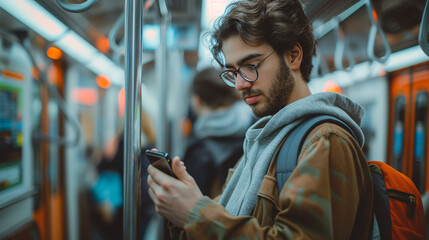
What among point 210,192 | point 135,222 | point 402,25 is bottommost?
point 210,192

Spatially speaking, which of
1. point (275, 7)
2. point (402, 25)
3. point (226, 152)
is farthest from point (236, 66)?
point (402, 25)

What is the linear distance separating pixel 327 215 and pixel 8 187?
1891 millimetres

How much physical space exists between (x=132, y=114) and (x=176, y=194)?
0.26 m

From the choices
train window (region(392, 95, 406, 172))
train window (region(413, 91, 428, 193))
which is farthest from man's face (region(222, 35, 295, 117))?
train window (region(392, 95, 406, 172))

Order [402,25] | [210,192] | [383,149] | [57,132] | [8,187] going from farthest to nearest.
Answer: [383,149] < [57,132] < [402,25] < [210,192] < [8,187]

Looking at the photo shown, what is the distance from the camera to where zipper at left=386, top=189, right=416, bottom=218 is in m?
0.70

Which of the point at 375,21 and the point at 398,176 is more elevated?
the point at 375,21

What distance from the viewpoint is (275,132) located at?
2.75ft

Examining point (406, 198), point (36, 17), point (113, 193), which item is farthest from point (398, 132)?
point (36, 17)

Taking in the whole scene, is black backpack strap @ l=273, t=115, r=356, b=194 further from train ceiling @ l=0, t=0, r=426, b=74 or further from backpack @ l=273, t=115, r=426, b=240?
train ceiling @ l=0, t=0, r=426, b=74

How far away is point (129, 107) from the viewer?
0.71 metres

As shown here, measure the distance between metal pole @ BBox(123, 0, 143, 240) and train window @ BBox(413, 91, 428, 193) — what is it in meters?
2.48

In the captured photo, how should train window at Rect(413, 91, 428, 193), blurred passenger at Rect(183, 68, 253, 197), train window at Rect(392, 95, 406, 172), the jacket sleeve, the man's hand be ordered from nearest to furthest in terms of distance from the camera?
the jacket sleeve → the man's hand → blurred passenger at Rect(183, 68, 253, 197) → train window at Rect(413, 91, 428, 193) → train window at Rect(392, 95, 406, 172)

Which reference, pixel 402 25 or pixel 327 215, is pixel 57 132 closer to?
pixel 327 215
